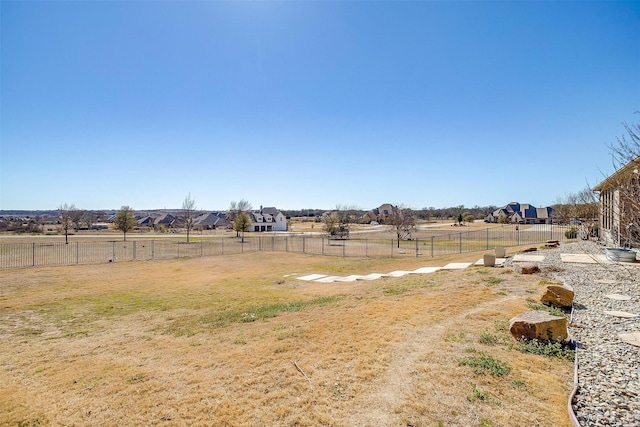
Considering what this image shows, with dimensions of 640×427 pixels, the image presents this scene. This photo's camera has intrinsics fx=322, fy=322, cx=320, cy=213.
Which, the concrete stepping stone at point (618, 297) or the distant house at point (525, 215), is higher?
the distant house at point (525, 215)

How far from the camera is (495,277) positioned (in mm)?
11703

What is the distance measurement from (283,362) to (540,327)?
188 inches

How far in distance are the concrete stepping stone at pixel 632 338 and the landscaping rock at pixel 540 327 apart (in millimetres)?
946

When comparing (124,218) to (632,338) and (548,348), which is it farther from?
(632,338)

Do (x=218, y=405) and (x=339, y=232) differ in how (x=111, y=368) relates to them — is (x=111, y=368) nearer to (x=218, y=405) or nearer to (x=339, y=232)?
(x=218, y=405)

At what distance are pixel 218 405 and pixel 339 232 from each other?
45257 millimetres

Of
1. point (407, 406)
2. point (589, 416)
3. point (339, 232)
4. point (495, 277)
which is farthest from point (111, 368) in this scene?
point (339, 232)

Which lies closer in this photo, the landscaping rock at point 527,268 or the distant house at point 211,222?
the landscaping rock at point 527,268

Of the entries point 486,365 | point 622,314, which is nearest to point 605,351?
point 486,365

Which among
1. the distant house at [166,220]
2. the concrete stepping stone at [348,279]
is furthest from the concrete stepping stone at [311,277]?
the distant house at [166,220]

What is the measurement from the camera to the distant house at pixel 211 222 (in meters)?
77.5

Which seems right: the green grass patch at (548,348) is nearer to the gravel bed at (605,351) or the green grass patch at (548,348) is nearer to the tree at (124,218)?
the gravel bed at (605,351)

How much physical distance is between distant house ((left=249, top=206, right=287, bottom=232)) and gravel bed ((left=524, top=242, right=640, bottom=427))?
212 feet

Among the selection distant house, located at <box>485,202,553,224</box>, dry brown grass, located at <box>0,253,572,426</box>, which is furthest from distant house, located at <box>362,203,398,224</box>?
dry brown grass, located at <box>0,253,572,426</box>
